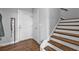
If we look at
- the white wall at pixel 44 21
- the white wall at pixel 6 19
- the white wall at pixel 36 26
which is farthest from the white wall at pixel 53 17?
the white wall at pixel 6 19

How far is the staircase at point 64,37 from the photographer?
156 cm

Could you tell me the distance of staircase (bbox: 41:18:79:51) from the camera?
156 cm

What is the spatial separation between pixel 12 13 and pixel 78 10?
0.95 meters

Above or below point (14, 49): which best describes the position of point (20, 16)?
above

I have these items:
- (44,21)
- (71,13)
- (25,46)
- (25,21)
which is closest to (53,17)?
(44,21)

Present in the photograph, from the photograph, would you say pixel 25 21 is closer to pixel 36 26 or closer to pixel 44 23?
pixel 36 26

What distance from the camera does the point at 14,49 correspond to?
160 centimetres

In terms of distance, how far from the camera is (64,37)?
161 cm

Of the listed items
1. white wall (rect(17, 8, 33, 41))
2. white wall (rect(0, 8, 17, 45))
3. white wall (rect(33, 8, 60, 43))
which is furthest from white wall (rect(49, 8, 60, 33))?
white wall (rect(0, 8, 17, 45))

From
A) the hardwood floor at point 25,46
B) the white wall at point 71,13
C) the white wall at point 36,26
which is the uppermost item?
the white wall at point 71,13

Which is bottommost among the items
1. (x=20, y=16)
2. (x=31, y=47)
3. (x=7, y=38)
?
(x=31, y=47)

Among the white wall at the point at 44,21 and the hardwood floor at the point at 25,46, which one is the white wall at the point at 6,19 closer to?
the hardwood floor at the point at 25,46
